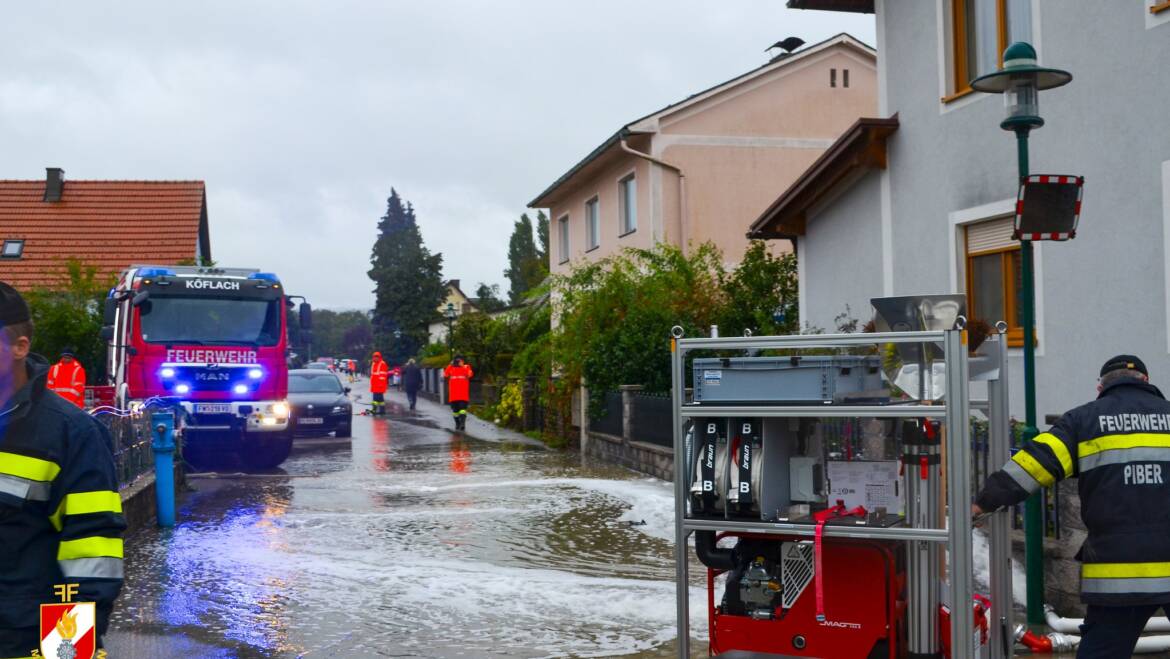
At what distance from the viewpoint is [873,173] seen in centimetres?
1366

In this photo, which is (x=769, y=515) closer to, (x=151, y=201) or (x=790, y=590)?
(x=790, y=590)

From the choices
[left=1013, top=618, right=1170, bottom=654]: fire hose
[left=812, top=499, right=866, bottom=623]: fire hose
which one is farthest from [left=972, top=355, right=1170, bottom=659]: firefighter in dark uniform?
[left=1013, top=618, right=1170, bottom=654]: fire hose

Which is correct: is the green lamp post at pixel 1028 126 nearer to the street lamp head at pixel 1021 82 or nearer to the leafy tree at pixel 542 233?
the street lamp head at pixel 1021 82

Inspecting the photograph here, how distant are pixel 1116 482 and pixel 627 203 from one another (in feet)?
69.9

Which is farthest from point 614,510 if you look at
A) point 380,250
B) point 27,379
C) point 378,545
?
point 380,250

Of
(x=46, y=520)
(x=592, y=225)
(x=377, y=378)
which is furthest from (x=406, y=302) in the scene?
(x=46, y=520)

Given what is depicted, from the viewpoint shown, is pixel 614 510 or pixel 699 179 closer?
pixel 614 510

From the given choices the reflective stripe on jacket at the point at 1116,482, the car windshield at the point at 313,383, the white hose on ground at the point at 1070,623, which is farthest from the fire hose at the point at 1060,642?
the car windshield at the point at 313,383

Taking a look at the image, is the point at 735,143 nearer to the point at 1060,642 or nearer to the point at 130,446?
the point at 130,446

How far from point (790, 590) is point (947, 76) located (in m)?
8.18

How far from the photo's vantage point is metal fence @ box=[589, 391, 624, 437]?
1847cm

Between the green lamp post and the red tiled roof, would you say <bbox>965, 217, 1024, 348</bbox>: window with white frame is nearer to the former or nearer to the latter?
the green lamp post

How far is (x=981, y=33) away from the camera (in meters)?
11.8

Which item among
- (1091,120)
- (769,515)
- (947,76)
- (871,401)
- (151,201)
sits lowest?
(769,515)
